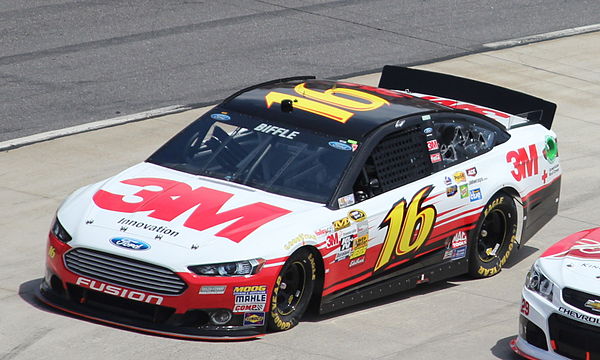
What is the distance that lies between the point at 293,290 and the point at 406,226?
4.09 feet

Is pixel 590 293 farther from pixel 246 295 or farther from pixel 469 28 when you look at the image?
pixel 469 28

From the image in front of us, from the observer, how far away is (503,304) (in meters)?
9.58

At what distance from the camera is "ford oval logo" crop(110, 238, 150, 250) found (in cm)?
810

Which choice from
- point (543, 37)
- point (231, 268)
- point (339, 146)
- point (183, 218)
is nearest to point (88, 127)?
point (339, 146)

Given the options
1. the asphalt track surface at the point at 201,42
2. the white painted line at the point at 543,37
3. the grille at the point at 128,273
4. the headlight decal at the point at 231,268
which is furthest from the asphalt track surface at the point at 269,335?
the white painted line at the point at 543,37

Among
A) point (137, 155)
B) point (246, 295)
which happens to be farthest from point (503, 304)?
point (137, 155)

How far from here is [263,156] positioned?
364 inches

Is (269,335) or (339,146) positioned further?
(339,146)

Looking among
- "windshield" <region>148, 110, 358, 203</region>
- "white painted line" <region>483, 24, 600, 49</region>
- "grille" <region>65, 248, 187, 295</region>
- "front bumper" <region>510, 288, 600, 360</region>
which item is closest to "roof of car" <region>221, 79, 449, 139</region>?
"windshield" <region>148, 110, 358, 203</region>

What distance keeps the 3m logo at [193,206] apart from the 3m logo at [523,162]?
9.09 ft

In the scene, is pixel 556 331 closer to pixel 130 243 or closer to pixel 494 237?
pixel 494 237

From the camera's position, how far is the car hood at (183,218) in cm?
812

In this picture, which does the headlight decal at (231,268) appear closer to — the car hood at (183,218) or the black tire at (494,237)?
the car hood at (183,218)

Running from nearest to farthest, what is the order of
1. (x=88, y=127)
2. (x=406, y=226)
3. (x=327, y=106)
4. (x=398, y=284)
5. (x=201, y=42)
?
(x=406, y=226)
(x=398, y=284)
(x=327, y=106)
(x=88, y=127)
(x=201, y=42)
